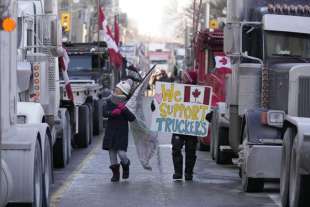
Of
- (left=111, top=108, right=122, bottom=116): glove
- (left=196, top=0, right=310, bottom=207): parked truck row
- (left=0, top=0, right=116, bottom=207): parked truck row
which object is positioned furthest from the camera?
(left=111, top=108, right=122, bottom=116): glove

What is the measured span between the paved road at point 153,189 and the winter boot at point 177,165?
19 cm

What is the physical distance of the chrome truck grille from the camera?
11.4 metres

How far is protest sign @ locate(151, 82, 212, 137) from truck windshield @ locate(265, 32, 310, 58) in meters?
1.49

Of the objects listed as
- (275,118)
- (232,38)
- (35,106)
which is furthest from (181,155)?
(35,106)

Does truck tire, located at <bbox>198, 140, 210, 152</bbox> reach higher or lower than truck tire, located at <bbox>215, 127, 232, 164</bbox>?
lower

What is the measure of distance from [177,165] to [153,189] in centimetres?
112

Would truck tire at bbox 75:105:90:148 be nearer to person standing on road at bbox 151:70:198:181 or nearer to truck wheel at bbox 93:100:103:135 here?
truck wheel at bbox 93:100:103:135

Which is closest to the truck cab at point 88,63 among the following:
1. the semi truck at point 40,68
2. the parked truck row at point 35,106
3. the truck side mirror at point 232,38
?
the parked truck row at point 35,106

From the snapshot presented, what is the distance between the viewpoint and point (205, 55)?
2419 cm

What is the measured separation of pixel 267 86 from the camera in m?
13.3

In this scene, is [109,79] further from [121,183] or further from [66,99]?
[121,183]

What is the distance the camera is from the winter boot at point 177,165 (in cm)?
1402

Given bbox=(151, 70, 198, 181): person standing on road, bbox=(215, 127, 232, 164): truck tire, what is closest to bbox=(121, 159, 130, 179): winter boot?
bbox=(151, 70, 198, 181): person standing on road

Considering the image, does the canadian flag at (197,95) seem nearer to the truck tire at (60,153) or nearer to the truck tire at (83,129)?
the truck tire at (60,153)
